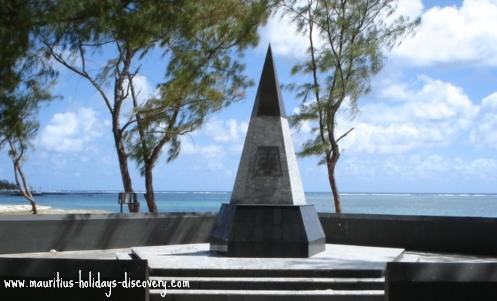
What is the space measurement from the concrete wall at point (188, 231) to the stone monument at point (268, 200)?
2945 millimetres

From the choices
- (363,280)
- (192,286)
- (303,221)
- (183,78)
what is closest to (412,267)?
(363,280)

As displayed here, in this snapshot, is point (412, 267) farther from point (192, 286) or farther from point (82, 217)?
point (82, 217)

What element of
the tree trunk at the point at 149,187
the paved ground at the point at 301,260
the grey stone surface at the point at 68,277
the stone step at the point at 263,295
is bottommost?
the stone step at the point at 263,295

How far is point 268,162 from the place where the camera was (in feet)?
36.5

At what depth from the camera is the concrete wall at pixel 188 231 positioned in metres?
12.3

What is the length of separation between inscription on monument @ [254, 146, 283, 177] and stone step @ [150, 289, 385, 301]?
3.55 meters

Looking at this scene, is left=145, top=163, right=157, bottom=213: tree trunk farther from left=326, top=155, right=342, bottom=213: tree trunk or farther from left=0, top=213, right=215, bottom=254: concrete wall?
left=326, top=155, right=342, bottom=213: tree trunk

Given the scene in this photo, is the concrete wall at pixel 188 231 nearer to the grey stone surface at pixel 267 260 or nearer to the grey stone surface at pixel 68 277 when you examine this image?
the grey stone surface at pixel 267 260

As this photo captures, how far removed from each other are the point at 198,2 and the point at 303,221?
15.6 feet

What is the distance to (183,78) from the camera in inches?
633

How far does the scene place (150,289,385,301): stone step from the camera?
756 cm

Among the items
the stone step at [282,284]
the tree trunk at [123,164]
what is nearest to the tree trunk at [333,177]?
the tree trunk at [123,164]

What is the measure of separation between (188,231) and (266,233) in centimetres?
409

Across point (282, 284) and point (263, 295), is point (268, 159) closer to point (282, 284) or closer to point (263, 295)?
point (282, 284)
